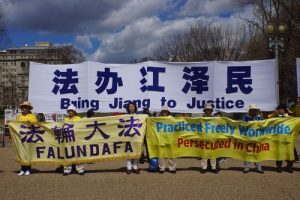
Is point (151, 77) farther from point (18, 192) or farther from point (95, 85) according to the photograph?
point (18, 192)

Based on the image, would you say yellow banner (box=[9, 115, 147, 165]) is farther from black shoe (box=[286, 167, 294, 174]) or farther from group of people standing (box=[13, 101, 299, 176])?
black shoe (box=[286, 167, 294, 174])

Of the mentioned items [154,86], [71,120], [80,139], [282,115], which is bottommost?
[80,139]

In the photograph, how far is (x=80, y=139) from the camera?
11133 millimetres

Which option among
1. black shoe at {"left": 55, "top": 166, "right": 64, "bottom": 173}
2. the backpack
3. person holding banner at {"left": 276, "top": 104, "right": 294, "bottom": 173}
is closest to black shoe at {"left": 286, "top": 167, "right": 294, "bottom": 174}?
person holding banner at {"left": 276, "top": 104, "right": 294, "bottom": 173}

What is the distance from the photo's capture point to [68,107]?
11523 millimetres

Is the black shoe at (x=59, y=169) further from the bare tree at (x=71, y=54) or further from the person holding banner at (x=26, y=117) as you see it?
the bare tree at (x=71, y=54)

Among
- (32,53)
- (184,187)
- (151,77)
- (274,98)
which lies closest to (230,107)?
(274,98)

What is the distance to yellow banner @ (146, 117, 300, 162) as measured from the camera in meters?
11.3

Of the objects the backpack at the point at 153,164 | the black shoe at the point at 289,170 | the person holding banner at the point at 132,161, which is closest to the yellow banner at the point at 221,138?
the backpack at the point at 153,164

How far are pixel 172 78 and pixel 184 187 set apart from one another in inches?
136

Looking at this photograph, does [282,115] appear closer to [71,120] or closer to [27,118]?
[71,120]

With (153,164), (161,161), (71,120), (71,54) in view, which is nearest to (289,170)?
(161,161)

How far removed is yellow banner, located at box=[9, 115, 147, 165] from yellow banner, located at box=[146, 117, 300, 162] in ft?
1.70

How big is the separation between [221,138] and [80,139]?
11.5 feet
